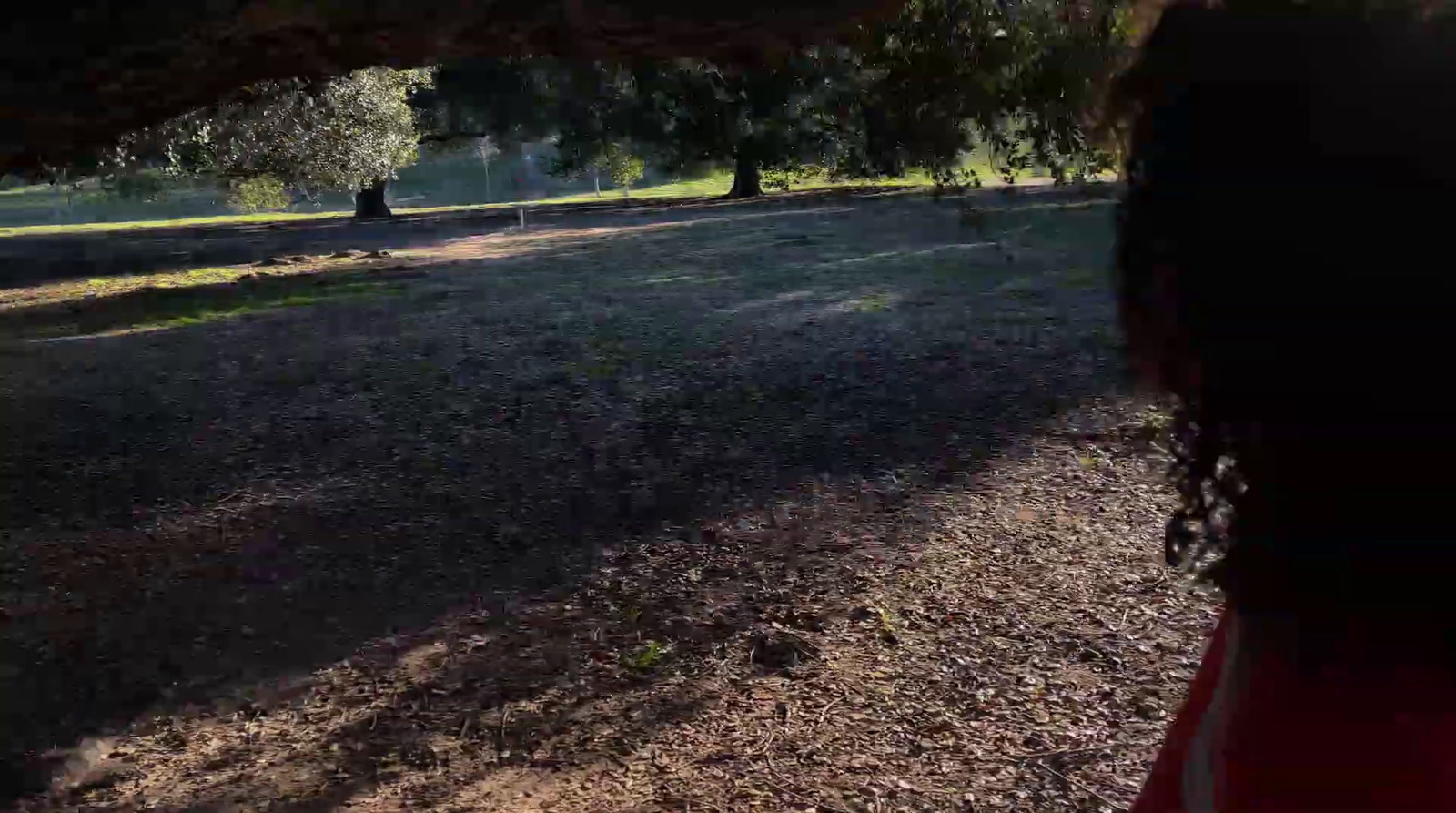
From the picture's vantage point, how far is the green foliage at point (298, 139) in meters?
13.4

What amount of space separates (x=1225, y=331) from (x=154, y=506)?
5.48 metres

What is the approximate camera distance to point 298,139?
15.9 metres

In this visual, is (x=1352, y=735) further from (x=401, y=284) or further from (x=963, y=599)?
(x=401, y=284)

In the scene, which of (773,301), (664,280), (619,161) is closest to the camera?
(773,301)

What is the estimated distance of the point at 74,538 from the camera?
5.01 metres

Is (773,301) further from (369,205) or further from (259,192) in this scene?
(369,205)

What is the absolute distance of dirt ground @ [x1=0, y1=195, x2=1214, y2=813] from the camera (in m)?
3.38

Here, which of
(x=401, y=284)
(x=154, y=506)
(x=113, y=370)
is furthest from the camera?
(x=401, y=284)

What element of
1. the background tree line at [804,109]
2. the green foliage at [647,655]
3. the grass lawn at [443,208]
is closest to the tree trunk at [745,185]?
the grass lawn at [443,208]

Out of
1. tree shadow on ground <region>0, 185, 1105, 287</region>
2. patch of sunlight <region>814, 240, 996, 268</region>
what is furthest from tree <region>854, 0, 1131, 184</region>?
patch of sunlight <region>814, 240, 996, 268</region>

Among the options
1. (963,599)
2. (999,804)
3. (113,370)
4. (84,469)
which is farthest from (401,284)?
(999,804)

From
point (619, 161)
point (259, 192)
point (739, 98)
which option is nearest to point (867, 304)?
point (739, 98)

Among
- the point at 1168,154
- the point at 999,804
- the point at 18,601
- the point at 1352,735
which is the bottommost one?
the point at 999,804

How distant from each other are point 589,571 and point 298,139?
1318 centimetres
